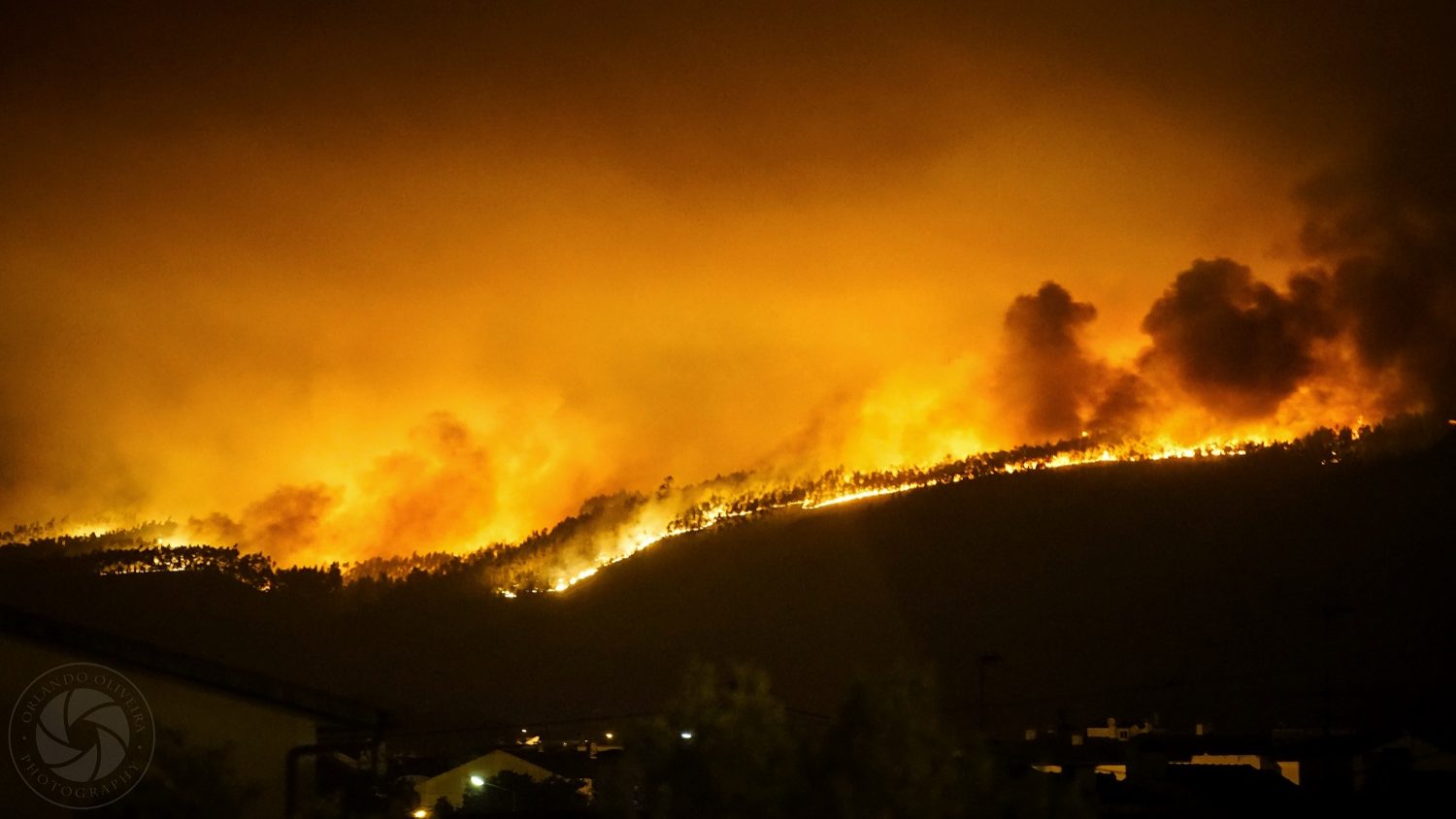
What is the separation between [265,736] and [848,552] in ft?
261

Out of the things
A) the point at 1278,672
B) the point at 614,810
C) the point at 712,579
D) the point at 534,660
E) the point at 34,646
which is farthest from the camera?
the point at 712,579

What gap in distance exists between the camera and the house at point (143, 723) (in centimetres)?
1262

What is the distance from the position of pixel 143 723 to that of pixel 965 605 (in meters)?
73.9

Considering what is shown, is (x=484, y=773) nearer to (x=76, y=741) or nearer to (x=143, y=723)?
(x=143, y=723)

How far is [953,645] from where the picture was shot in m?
77.2

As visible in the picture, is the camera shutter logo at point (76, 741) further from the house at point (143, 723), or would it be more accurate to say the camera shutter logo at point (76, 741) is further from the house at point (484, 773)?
the house at point (484, 773)

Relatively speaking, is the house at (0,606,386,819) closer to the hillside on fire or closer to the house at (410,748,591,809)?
the house at (410,748,591,809)

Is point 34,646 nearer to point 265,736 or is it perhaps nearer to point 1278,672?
point 265,736

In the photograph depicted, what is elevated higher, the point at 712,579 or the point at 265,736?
the point at 712,579

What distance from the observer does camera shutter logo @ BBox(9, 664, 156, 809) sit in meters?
12.6

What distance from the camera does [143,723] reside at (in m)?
13.0

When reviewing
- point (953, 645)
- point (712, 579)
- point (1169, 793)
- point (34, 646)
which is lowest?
point (1169, 793)

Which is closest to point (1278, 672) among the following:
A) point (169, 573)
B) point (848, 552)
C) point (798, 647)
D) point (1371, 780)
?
point (798, 647)

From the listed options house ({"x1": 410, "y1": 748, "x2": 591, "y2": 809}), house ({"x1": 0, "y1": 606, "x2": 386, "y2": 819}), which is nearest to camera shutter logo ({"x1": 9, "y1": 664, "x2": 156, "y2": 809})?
house ({"x1": 0, "y1": 606, "x2": 386, "y2": 819})
